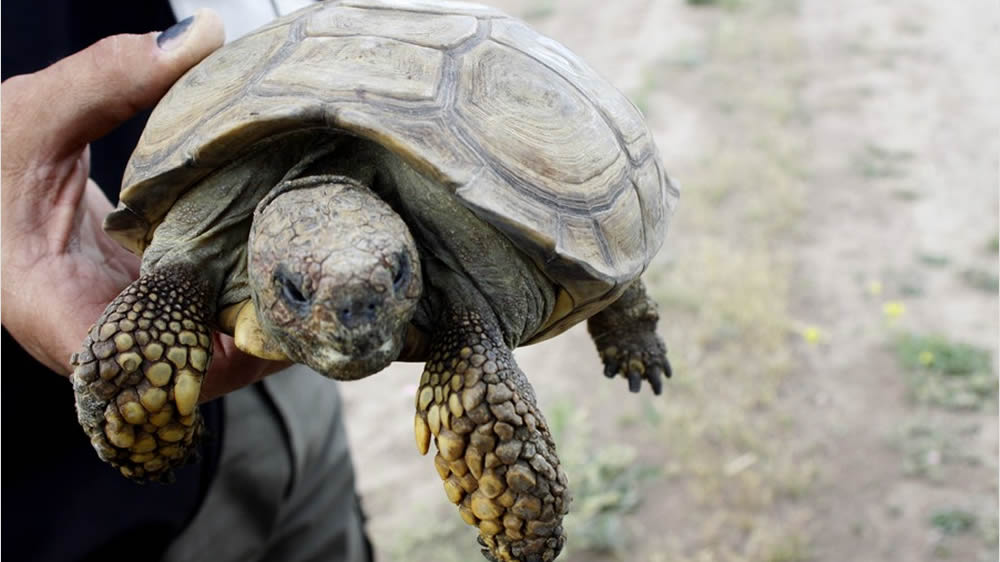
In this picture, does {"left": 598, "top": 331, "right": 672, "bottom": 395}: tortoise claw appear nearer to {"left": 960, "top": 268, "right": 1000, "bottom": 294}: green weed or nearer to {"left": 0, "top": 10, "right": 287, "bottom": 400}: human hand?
{"left": 0, "top": 10, "right": 287, "bottom": 400}: human hand

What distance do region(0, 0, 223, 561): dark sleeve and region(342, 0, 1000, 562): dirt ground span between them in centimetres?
194

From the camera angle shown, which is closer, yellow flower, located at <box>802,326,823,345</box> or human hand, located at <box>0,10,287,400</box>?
human hand, located at <box>0,10,287,400</box>

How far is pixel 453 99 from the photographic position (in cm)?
166

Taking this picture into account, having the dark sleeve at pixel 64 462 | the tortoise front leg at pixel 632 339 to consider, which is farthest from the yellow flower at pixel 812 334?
the dark sleeve at pixel 64 462

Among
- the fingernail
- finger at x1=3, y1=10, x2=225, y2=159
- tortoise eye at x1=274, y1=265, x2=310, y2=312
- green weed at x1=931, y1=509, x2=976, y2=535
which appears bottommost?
green weed at x1=931, y1=509, x2=976, y2=535

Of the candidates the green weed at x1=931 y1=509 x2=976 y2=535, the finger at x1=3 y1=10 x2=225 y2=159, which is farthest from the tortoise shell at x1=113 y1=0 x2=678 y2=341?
the green weed at x1=931 y1=509 x2=976 y2=535

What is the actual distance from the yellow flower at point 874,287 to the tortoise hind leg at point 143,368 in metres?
4.34

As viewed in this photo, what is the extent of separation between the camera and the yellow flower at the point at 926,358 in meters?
4.58

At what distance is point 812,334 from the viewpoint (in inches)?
194

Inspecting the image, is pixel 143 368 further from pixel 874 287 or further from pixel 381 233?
pixel 874 287

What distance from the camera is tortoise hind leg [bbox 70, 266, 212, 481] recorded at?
161cm

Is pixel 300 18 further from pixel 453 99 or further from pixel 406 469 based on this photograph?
pixel 406 469

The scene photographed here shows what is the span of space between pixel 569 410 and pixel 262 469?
2.37 m

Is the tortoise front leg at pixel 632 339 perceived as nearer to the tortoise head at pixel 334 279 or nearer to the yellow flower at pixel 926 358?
the tortoise head at pixel 334 279
